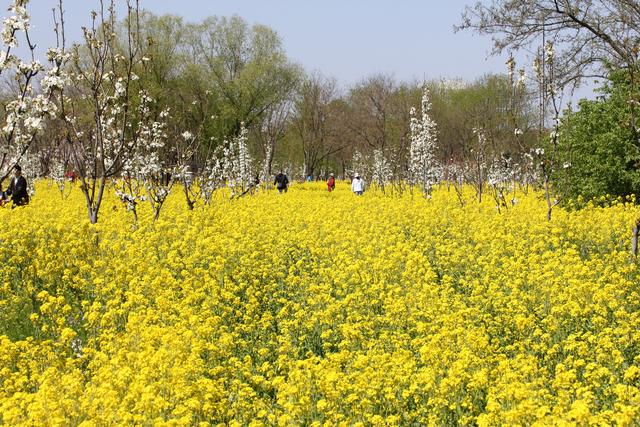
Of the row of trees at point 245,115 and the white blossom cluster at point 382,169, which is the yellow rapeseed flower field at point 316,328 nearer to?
the row of trees at point 245,115

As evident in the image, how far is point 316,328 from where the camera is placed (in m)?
8.14

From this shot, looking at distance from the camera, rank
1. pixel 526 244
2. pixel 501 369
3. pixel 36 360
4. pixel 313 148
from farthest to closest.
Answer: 1. pixel 313 148
2. pixel 526 244
3. pixel 36 360
4. pixel 501 369

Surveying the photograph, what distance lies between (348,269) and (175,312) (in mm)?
2644

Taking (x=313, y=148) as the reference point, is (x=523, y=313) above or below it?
below

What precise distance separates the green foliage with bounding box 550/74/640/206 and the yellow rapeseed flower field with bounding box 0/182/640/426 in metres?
3.07

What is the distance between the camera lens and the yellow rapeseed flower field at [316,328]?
564cm

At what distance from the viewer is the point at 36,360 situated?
712 cm

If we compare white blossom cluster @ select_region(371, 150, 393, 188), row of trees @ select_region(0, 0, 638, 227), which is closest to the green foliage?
row of trees @ select_region(0, 0, 638, 227)

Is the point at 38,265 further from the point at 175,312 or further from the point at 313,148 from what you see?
the point at 313,148

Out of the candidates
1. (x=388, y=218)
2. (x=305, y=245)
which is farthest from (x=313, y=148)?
(x=305, y=245)

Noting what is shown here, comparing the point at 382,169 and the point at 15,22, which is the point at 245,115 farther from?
the point at 15,22

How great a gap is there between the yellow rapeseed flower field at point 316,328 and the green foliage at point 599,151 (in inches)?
121

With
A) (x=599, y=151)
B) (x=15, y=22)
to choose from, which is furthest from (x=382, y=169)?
(x=15, y=22)

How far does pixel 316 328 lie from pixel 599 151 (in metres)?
11.8
